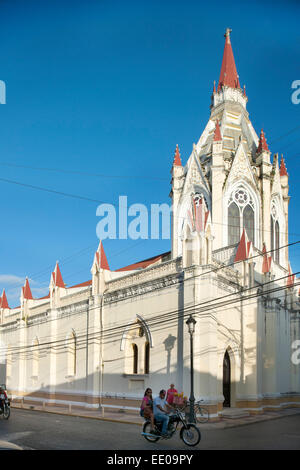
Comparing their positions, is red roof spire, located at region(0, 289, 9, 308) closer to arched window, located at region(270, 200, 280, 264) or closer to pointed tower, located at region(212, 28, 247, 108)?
arched window, located at region(270, 200, 280, 264)

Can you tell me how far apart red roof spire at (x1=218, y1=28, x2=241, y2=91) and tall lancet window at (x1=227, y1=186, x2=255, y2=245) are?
12033mm

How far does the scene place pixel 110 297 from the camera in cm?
2455

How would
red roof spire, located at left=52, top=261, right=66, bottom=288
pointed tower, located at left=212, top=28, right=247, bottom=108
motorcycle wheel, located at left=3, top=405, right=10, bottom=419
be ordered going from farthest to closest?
1. pointed tower, located at left=212, top=28, right=247, bottom=108
2. red roof spire, located at left=52, top=261, right=66, bottom=288
3. motorcycle wheel, located at left=3, top=405, right=10, bottom=419

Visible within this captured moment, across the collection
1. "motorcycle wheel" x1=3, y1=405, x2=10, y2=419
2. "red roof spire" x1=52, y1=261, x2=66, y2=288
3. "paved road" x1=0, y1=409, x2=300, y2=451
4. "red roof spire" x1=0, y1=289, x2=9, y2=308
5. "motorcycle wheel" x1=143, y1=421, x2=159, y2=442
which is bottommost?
"motorcycle wheel" x1=3, y1=405, x2=10, y2=419

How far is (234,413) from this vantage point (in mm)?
19859

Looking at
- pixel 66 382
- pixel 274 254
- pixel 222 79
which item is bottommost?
pixel 66 382

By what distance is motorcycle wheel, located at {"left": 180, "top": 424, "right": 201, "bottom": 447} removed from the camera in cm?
1180

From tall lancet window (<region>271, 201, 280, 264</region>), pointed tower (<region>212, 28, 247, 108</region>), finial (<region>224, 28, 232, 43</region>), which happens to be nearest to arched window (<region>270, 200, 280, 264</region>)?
tall lancet window (<region>271, 201, 280, 264</region>)

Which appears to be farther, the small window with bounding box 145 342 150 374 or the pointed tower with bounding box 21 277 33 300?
the pointed tower with bounding box 21 277 33 300

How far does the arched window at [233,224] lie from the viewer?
102 feet

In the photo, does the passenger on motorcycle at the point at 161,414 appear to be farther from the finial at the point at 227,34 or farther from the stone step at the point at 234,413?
the finial at the point at 227,34
